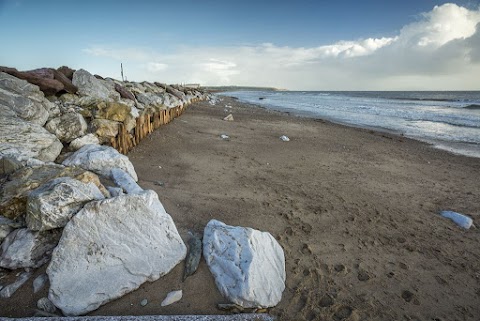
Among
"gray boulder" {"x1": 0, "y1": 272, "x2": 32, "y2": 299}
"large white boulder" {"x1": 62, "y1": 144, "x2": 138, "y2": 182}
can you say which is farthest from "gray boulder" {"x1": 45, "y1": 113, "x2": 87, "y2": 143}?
"gray boulder" {"x1": 0, "y1": 272, "x2": 32, "y2": 299}

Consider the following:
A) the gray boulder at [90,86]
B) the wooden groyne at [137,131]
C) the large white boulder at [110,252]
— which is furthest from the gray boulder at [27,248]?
the gray boulder at [90,86]

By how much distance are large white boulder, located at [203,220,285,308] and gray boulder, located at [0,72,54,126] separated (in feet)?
16.2

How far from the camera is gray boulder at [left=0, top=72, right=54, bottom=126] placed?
5703 mm

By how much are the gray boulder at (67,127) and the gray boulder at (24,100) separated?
0.76ft

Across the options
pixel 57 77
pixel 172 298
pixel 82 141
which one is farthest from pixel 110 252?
pixel 57 77

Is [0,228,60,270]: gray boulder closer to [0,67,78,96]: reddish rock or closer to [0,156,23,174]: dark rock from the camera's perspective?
[0,156,23,174]: dark rock

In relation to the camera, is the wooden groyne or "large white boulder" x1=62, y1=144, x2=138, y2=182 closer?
"large white boulder" x1=62, y1=144, x2=138, y2=182

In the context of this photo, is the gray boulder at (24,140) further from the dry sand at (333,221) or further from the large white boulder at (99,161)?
the dry sand at (333,221)

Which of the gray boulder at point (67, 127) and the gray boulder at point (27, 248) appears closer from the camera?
the gray boulder at point (27, 248)

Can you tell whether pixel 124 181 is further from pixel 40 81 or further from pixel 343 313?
pixel 40 81

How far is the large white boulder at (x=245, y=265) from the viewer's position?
9.34 feet

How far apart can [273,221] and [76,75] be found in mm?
9808

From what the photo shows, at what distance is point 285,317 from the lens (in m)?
2.78

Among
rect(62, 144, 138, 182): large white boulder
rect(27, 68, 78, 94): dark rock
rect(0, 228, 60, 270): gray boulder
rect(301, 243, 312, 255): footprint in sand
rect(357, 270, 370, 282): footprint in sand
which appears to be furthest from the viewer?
rect(27, 68, 78, 94): dark rock
